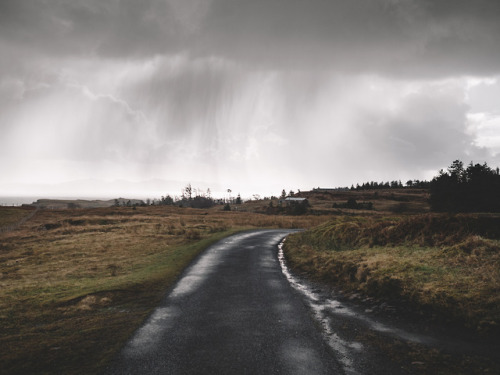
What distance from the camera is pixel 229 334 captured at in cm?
677

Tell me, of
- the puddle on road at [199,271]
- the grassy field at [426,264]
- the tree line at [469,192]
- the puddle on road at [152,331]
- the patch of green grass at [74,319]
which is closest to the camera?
the patch of green grass at [74,319]

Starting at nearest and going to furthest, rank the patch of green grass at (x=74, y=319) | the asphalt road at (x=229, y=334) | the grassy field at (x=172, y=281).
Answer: the asphalt road at (x=229, y=334)
the patch of green grass at (x=74, y=319)
the grassy field at (x=172, y=281)

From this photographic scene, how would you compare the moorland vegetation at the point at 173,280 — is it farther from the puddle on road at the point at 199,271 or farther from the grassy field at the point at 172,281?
the puddle on road at the point at 199,271

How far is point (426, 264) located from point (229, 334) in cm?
768

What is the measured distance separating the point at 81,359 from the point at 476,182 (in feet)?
244

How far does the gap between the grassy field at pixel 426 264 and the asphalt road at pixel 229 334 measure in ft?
9.35

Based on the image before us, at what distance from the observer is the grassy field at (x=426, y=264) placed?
745cm

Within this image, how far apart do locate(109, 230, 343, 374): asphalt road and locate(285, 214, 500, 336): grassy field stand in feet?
9.35

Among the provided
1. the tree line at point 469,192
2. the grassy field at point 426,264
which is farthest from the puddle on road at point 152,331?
the tree line at point 469,192

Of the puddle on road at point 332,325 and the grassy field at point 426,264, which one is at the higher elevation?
the grassy field at point 426,264

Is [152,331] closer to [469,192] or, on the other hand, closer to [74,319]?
[74,319]

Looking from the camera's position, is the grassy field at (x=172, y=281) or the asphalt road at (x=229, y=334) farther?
the grassy field at (x=172, y=281)

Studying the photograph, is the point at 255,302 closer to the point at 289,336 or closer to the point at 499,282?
the point at 289,336

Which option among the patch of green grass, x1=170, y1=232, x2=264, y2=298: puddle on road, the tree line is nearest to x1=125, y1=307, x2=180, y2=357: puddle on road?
the patch of green grass
